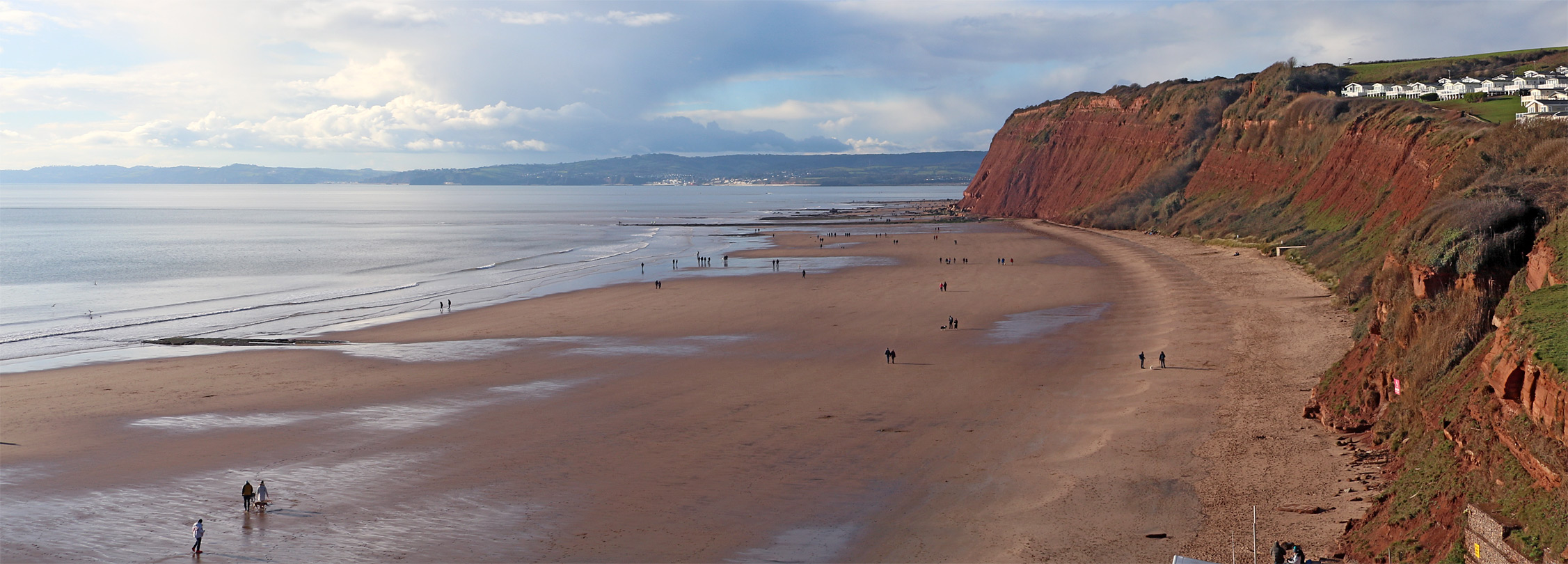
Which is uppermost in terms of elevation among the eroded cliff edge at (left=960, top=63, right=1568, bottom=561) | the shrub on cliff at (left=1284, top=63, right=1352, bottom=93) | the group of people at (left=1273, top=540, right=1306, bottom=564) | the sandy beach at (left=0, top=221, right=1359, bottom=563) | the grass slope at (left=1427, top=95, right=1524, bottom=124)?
the shrub on cliff at (left=1284, top=63, right=1352, bottom=93)

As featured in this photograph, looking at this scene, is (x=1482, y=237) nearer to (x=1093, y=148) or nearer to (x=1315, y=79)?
(x=1315, y=79)

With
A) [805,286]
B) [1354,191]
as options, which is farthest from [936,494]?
[1354,191]

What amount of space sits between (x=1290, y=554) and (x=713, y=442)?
38.4 feet

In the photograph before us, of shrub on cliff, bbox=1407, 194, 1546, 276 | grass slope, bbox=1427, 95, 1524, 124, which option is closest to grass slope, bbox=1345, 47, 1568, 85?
grass slope, bbox=1427, 95, 1524, 124

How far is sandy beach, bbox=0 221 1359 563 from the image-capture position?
15.8m

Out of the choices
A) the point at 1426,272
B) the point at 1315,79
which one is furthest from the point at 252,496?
the point at 1315,79

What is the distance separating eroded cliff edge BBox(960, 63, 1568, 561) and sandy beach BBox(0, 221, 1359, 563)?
61.0 inches

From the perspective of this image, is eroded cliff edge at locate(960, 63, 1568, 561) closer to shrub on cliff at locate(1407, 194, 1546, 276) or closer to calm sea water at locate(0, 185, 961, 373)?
shrub on cliff at locate(1407, 194, 1546, 276)

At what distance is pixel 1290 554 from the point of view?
1375 centimetres

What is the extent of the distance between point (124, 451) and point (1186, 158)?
79.3 meters

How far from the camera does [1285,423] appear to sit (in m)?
20.5

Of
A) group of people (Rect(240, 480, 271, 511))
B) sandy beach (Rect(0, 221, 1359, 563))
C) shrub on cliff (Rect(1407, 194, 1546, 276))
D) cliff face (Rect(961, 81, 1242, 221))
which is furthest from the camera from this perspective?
cliff face (Rect(961, 81, 1242, 221))

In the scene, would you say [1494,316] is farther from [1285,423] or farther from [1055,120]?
[1055,120]

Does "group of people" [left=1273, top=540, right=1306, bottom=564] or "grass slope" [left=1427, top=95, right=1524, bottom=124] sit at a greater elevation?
"grass slope" [left=1427, top=95, right=1524, bottom=124]
